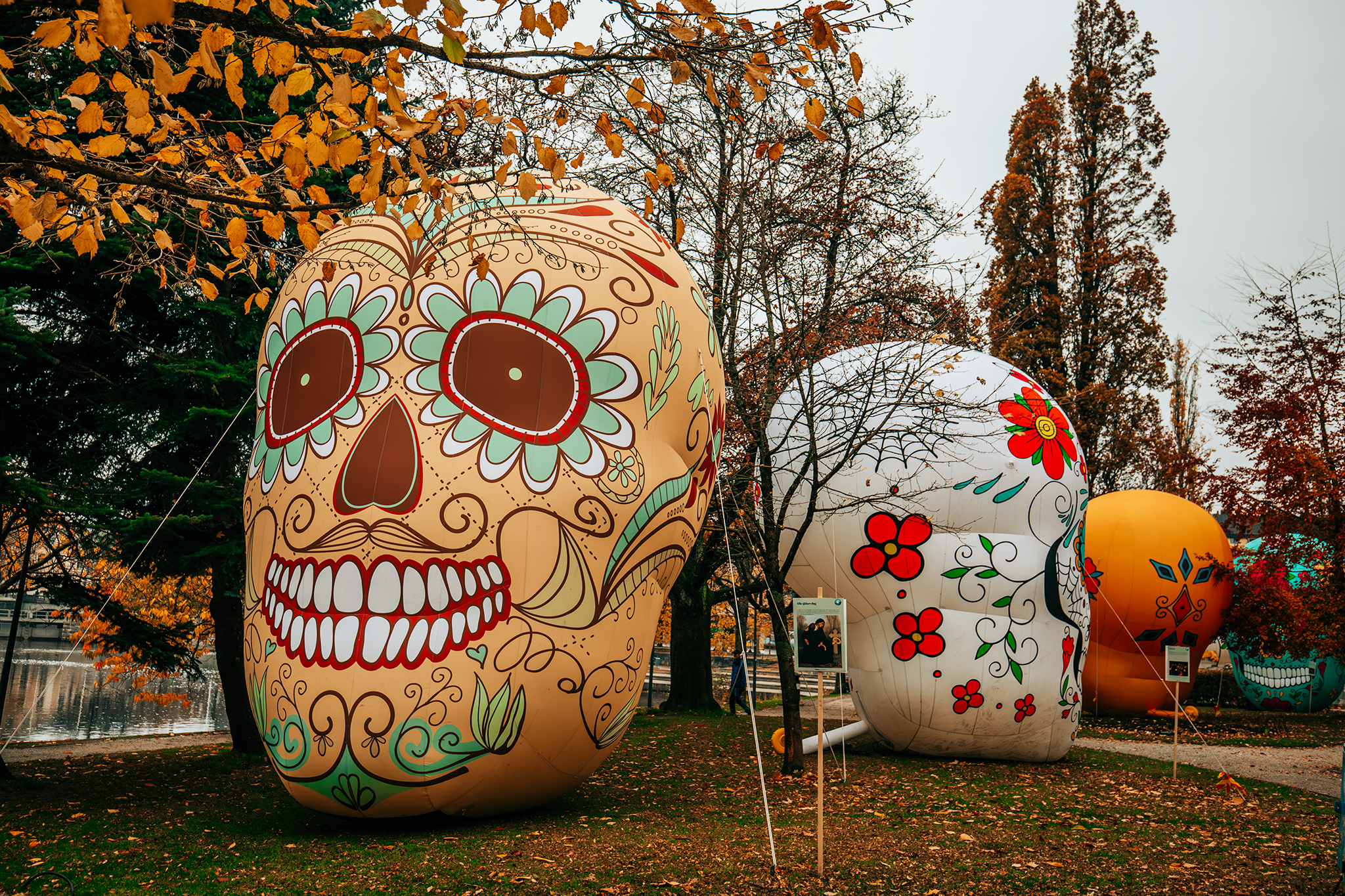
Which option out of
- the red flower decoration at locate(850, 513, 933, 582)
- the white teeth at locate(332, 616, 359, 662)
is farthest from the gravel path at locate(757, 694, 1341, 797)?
the white teeth at locate(332, 616, 359, 662)

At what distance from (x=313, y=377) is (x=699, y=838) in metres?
4.71

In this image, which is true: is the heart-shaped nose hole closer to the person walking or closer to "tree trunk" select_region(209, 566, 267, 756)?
"tree trunk" select_region(209, 566, 267, 756)

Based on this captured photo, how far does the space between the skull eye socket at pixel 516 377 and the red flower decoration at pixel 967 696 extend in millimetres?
6212

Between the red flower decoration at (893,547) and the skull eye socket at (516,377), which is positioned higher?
the skull eye socket at (516,377)

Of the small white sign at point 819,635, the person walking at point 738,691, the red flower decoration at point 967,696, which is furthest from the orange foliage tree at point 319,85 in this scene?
the person walking at point 738,691

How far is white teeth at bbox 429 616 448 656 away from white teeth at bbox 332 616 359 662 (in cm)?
52

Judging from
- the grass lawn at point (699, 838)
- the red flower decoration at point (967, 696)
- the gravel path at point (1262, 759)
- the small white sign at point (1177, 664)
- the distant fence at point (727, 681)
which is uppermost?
the small white sign at point (1177, 664)

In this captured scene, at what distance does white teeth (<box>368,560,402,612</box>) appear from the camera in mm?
6516

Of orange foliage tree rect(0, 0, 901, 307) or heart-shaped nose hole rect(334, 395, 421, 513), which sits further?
heart-shaped nose hole rect(334, 395, 421, 513)

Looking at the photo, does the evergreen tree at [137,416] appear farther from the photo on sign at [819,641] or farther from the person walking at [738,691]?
the person walking at [738,691]

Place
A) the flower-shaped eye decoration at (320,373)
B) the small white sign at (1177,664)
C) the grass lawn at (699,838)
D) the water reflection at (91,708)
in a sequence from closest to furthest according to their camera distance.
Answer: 1. the grass lawn at (699,838)
2. the flower-shaped eye decoration at (320,373)
3. the small white sign at (1177,664)
4. the water reflection at (91,708)

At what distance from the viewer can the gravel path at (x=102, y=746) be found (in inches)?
489

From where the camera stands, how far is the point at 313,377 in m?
7.28

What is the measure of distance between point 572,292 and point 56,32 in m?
4.03
